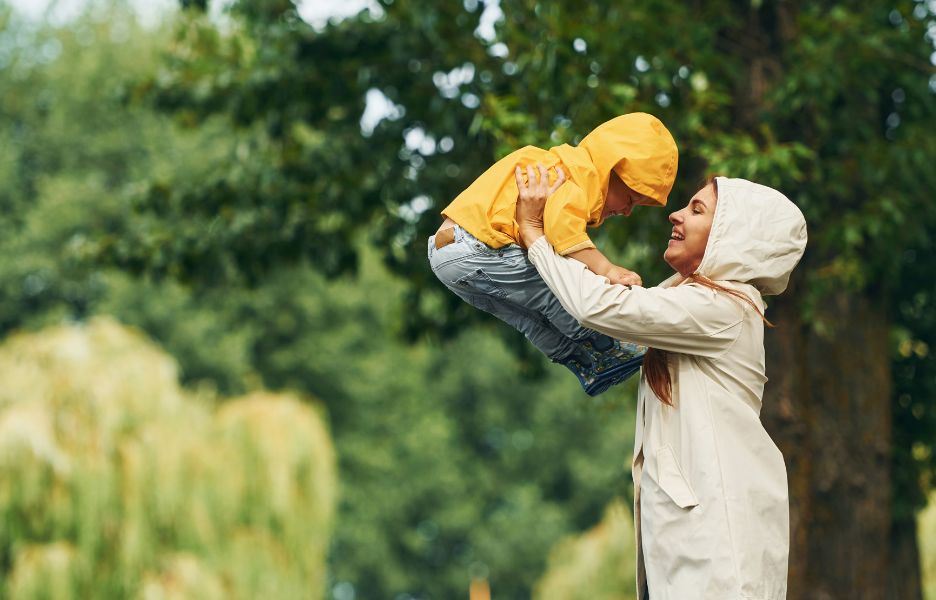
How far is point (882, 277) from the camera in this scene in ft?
25.2

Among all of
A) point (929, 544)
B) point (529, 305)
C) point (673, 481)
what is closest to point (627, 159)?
point (529, 305)

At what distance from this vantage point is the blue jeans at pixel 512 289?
3.62 meters

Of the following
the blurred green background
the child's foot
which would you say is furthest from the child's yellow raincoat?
the blurred green background

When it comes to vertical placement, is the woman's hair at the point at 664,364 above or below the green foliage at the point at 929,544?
above

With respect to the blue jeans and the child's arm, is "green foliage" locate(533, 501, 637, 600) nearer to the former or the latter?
the blue jeans

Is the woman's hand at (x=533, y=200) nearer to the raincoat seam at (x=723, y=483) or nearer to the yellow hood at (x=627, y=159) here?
the yellow hood at (x=627, y=159)

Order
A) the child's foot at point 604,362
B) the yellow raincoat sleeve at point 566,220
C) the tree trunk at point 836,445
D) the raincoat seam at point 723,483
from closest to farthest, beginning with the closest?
the raincoat seam at point 723,483, the yellow raincoat sleeve at point 566,220, the child's foot at point 604,362, the tree trunk at point 836,445

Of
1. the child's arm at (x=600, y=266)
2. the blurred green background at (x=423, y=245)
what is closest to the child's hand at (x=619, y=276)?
the child's arm at (x=600, y=266)

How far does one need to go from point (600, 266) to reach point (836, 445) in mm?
4173

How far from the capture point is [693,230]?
3.64m

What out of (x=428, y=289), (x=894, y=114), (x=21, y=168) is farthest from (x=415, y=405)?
(x=894, y=114)

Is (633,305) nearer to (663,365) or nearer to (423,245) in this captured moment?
(663,365)

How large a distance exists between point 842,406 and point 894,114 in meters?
1.81

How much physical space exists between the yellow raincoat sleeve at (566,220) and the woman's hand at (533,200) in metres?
0.03
